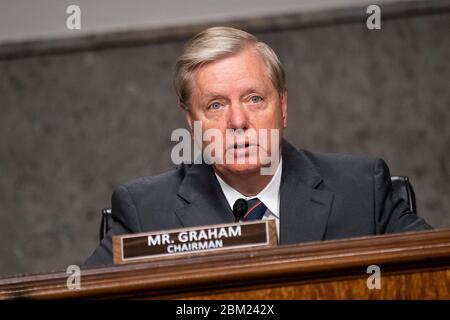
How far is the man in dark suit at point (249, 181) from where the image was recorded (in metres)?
2.21

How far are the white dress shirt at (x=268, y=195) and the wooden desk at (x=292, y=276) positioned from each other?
593mm

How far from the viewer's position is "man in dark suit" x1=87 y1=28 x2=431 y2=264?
2.21m

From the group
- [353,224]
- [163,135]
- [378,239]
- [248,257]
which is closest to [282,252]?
[248,257]

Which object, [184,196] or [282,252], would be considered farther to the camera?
[184,196]

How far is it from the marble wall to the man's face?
1938 millimetres

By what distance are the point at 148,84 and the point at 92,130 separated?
330 millimetres

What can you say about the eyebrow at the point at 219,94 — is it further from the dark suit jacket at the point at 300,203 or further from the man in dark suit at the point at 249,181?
the dark suit jacket at the point at 300,203

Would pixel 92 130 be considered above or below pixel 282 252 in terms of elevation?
above

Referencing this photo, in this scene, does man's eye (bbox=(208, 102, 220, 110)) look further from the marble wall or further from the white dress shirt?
the marble wall

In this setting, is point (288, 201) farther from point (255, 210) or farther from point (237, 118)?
point (237, 118)

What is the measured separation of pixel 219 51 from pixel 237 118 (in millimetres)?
193

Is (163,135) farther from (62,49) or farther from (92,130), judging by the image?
(62,49)

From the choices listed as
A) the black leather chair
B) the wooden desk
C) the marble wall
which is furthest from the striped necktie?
the marble wall

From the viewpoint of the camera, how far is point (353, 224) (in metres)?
2.22
